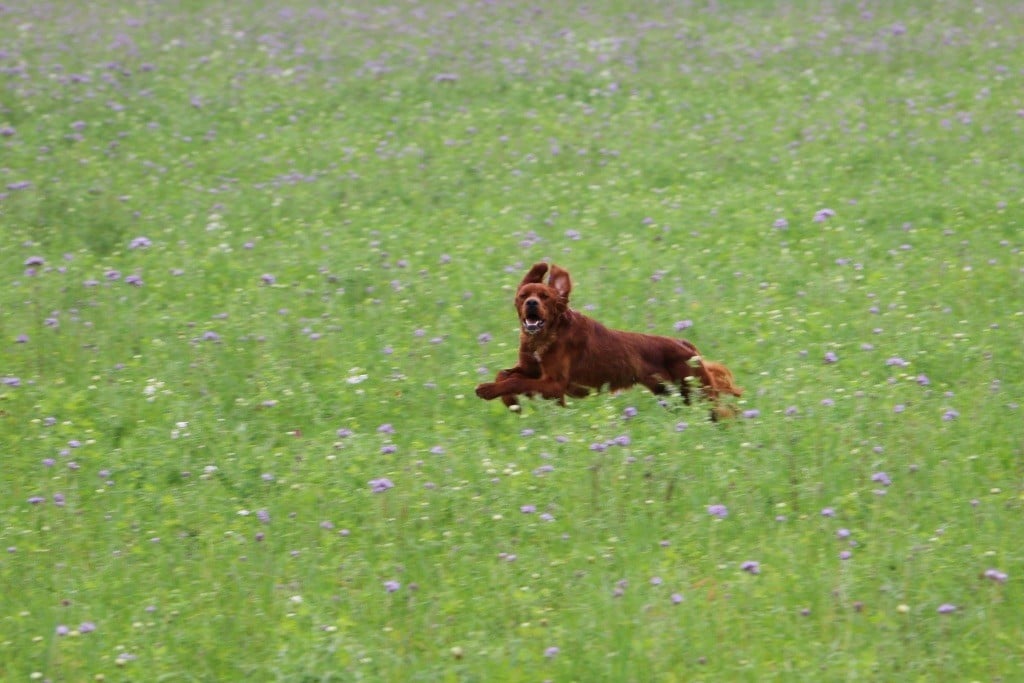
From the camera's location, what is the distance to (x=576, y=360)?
6531 mm

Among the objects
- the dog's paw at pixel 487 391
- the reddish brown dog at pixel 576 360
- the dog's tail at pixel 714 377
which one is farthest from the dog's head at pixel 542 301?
the dog's tail at pixel 714 377

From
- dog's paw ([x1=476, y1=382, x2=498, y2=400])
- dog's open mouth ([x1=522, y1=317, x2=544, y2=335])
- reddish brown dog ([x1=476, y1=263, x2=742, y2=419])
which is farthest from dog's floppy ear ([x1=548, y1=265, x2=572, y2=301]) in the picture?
dog's paw ([x1=476, y1=382, x2=498, y2=400])

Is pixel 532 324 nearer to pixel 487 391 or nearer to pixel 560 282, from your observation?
pixel 560 282

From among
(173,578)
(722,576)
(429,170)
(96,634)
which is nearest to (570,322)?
(722,576)

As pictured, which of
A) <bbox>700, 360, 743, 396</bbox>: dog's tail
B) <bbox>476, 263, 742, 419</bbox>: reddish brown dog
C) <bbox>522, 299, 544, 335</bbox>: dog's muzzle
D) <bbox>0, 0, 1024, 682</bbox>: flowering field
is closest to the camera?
<bbox>0, 0, 1024, 682</bbox>: flowering field

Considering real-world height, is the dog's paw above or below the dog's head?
below

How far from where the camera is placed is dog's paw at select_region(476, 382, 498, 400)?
6.49 meters

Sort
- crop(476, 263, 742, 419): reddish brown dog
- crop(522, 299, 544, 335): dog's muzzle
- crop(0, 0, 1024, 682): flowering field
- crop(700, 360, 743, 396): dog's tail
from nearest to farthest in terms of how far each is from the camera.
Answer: crop(0, 0, 1024, 682): flowering field
crop(522, 299, 544, 335): dog's muzzle
crop(476, 263, 742, 419): reddish brown dog
crop(700, 360, 743, 396): dog's tail

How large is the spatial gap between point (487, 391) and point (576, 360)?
0.49 meters

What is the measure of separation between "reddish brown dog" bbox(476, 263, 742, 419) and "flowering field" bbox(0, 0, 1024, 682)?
0.15 metres

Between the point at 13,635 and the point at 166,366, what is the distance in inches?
108

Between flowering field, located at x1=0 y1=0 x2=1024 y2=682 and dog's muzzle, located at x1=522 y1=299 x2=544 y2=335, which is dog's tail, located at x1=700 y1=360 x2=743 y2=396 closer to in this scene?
flowering field, located at x1=0 y1=0 x2=1024 y2=682

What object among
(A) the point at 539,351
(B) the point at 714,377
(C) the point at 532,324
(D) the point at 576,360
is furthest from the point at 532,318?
(B) the point at 714,377

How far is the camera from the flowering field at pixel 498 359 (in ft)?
15.1
